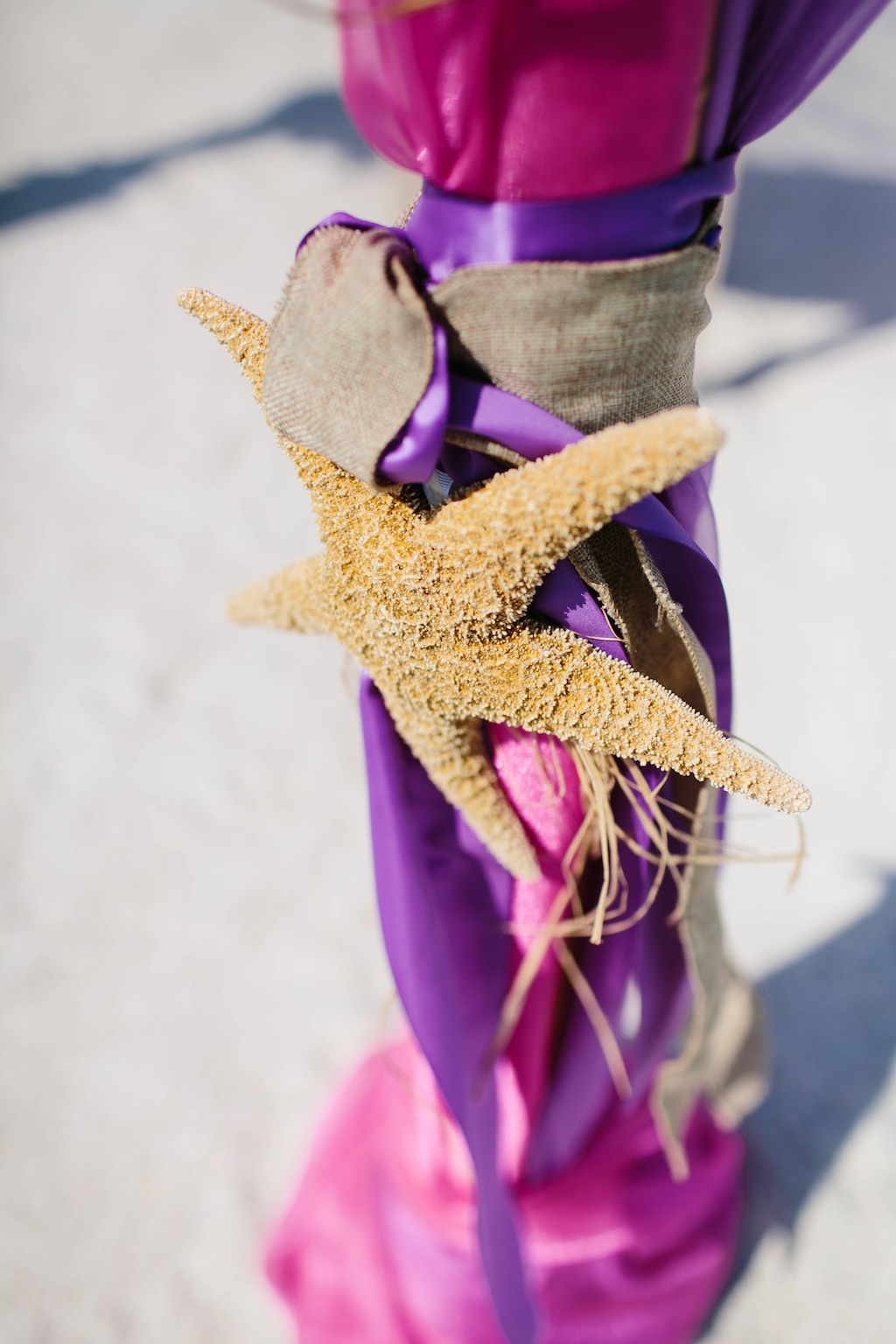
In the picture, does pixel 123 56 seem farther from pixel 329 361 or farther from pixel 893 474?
pixel 329 361

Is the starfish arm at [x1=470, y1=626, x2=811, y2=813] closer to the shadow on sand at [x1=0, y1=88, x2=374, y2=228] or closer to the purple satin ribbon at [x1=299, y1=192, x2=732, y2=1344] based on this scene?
the purple satin ribbon at [x1=299, y1=192, x2=732, y2=1344]

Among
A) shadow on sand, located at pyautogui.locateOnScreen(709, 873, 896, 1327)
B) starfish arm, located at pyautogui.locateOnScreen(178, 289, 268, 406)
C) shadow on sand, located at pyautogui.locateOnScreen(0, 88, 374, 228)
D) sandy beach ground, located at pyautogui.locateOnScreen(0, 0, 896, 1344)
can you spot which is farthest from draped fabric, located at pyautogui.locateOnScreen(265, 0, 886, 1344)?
shadow on sand, located at pyautogui.locateOnScreen(0, 88, 374, 228)

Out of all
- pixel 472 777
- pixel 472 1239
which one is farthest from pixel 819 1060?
pixel 472 777

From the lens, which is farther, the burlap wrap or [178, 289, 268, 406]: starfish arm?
[178, 289, 268, 406]: starfish arm

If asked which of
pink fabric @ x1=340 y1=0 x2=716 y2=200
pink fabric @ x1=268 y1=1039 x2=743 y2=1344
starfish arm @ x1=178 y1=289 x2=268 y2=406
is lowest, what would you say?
pink fabric @ x1=268 y1=1039 x2=743 y2=1344

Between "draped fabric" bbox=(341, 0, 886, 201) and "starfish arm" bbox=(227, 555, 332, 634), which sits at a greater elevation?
"draped fabric" bbox=(341, 0, 886, 201)

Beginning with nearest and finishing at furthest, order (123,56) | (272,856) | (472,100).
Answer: (472,100) → (272,856) → (123,56)

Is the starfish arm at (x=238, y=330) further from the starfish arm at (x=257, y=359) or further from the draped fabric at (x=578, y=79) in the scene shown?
the draped fabric at (x=578, y=79)

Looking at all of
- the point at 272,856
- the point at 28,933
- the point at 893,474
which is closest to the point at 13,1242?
the point at 28,933
